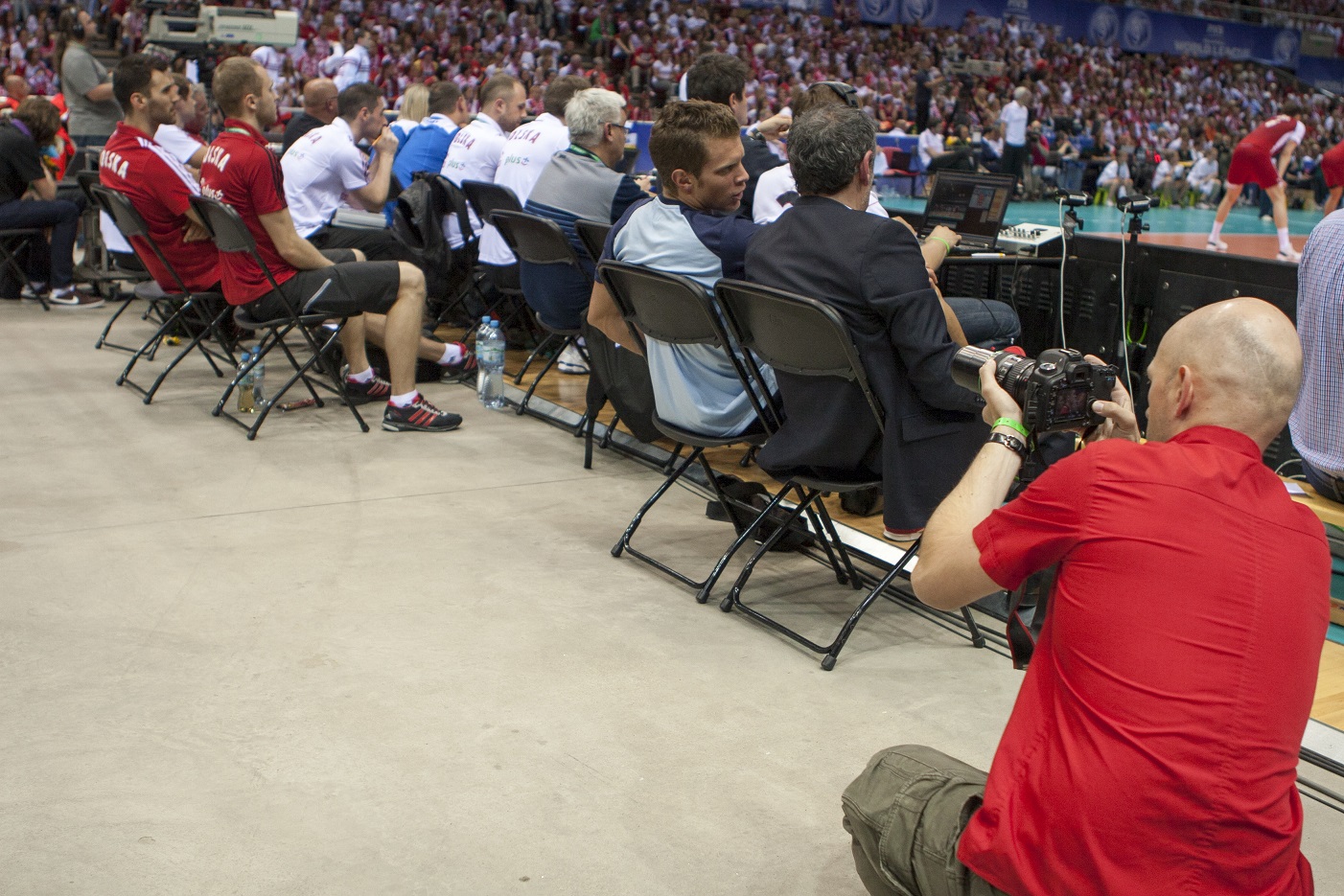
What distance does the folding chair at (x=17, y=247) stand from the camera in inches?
283

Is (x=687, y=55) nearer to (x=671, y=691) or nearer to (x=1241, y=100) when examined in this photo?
(x=1241, y=100)

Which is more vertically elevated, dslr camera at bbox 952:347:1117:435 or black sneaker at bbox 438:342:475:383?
dslr camera at bbox 952:347:1117:435

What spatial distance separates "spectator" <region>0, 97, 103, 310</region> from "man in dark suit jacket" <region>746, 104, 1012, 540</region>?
18.7 feet

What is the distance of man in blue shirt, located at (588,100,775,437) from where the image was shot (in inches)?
131

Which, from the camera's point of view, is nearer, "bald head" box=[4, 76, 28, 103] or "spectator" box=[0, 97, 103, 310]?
"spectator" box=[0, 97, 103, 310]

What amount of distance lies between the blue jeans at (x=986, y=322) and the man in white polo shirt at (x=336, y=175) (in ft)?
9.03

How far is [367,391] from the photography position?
521cm

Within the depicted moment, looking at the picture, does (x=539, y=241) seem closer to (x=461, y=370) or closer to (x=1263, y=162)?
(x=461, y=370)

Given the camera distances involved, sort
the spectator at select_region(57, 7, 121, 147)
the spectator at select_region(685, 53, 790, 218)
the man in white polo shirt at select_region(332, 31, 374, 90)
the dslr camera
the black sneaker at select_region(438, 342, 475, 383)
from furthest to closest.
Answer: the man in white polo shirt at select_region(332, 31, 374, 90) < the spectator at select_region(57, 7, 121, 147) < the black sneaker at select_region(438, 342, 475, 383) < the spectator at select_region(685, 53, 790, 218) < the dslr camera

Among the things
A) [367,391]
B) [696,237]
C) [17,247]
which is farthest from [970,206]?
[17,247]

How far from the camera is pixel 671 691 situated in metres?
2.69

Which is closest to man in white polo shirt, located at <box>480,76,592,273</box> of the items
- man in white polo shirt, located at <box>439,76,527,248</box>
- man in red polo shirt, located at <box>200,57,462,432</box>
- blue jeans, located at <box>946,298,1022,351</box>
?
man in white polo shirt, located at <box>439,76,527,248</box>

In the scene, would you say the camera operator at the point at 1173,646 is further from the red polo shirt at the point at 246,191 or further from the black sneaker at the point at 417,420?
the red polo shirt at the point at 246,191

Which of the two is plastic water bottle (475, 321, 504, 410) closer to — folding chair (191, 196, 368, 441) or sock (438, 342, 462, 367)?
sock (438, 342, 462, 367)
